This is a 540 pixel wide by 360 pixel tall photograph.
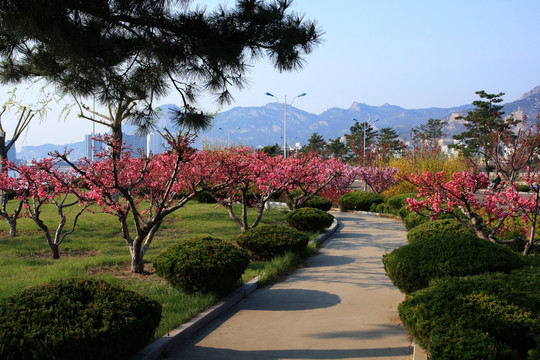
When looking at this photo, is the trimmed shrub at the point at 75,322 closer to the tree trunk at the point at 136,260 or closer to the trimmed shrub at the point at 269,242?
the tree trunk at the point at 136,260

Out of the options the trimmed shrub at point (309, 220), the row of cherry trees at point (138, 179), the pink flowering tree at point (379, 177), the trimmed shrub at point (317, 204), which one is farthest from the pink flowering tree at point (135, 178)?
the pink flowering tree at point (379, 177)

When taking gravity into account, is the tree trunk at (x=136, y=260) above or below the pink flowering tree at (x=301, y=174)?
below

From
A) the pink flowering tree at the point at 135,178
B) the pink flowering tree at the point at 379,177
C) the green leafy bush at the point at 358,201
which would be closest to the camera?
the pink flowering tree at the point at 135,178

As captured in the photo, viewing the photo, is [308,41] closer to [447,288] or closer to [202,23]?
[202,23]

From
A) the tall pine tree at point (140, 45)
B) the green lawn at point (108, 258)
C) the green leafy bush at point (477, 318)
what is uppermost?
the tall pine tree at point (140, 45)

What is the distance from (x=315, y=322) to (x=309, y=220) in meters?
7.58

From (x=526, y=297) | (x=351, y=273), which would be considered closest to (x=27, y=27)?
(x=526, y=297)

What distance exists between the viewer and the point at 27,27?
15.5ft

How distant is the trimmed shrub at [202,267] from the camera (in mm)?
6285

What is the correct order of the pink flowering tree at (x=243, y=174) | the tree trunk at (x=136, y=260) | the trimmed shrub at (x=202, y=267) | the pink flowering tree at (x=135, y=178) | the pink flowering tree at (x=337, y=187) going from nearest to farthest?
the trimmed shrub at (x=202, y=267)
the pink flowering tree at (x=135, y=178)
the tree trunk at (x=136, y=260)
the pink flowering tree at (x=243, y=174)
the pink flowering tree at (x=337, y=187)

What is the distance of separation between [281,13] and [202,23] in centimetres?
105

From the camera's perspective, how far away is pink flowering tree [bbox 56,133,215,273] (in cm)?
679

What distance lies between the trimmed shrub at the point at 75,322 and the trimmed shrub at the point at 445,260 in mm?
3055

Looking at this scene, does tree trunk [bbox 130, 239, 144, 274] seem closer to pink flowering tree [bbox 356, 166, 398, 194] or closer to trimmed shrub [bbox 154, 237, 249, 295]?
trimmed shrub [bbox 154, 237, 249, 295]
